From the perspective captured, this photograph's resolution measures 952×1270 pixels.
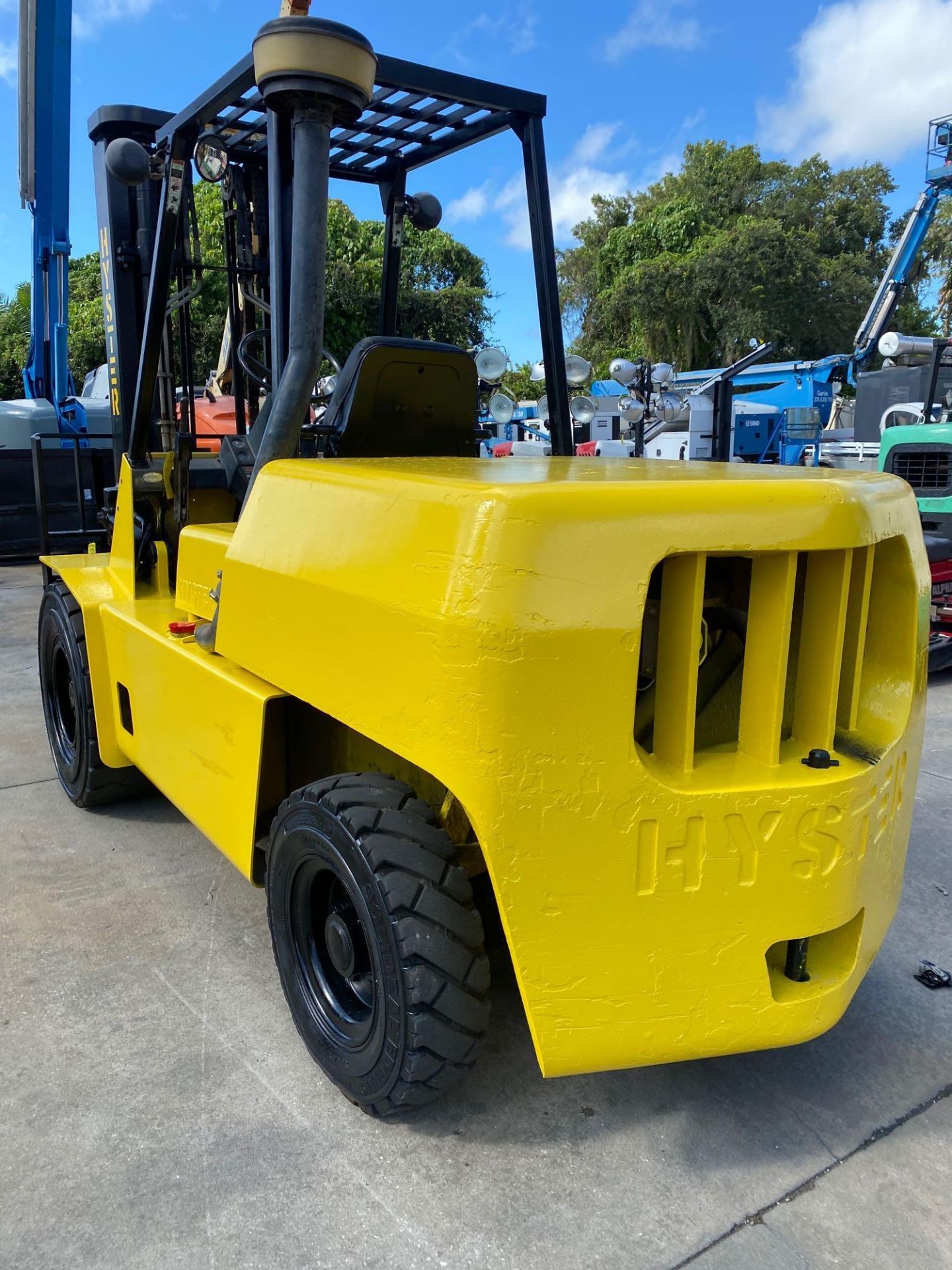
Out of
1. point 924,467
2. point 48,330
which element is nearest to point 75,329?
point 48,330

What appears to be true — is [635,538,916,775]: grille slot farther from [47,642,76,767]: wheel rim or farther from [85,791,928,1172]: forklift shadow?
[47,642,76,767]: wheel rim

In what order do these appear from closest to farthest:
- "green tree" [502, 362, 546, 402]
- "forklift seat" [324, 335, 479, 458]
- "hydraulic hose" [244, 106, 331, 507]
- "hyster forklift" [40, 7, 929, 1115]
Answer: "hyster forklift" [40, 7, 929, 1115]
"hydraulic hose" [244, 106, 331, 507]
"forklift seat" [324, 335, 479, 458]
"green tree" [502, 362, 546, 402]

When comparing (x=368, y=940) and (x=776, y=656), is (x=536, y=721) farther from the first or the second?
(x=368, y=940)

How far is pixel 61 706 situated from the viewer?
458cm

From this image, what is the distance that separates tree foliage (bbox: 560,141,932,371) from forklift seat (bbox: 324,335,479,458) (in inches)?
1183

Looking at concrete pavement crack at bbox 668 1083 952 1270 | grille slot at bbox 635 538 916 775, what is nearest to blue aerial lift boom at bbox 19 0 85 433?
grille slot at bbox 635 538 916 775

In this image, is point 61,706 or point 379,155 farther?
point 61,706

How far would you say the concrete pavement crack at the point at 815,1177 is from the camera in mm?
1961

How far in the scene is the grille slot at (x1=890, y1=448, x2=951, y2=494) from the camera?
23.5 ft

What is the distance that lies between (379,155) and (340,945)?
3.11 m

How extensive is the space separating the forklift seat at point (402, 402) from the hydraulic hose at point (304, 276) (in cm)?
44

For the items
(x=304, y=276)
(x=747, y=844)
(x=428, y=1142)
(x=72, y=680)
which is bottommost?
(x=428, y=1142)

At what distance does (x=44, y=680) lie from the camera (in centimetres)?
455

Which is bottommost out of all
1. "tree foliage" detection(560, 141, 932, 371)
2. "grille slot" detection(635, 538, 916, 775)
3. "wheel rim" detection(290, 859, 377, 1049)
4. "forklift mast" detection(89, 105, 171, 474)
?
"wheel rim" detection(290, 859, 377, 1049)
